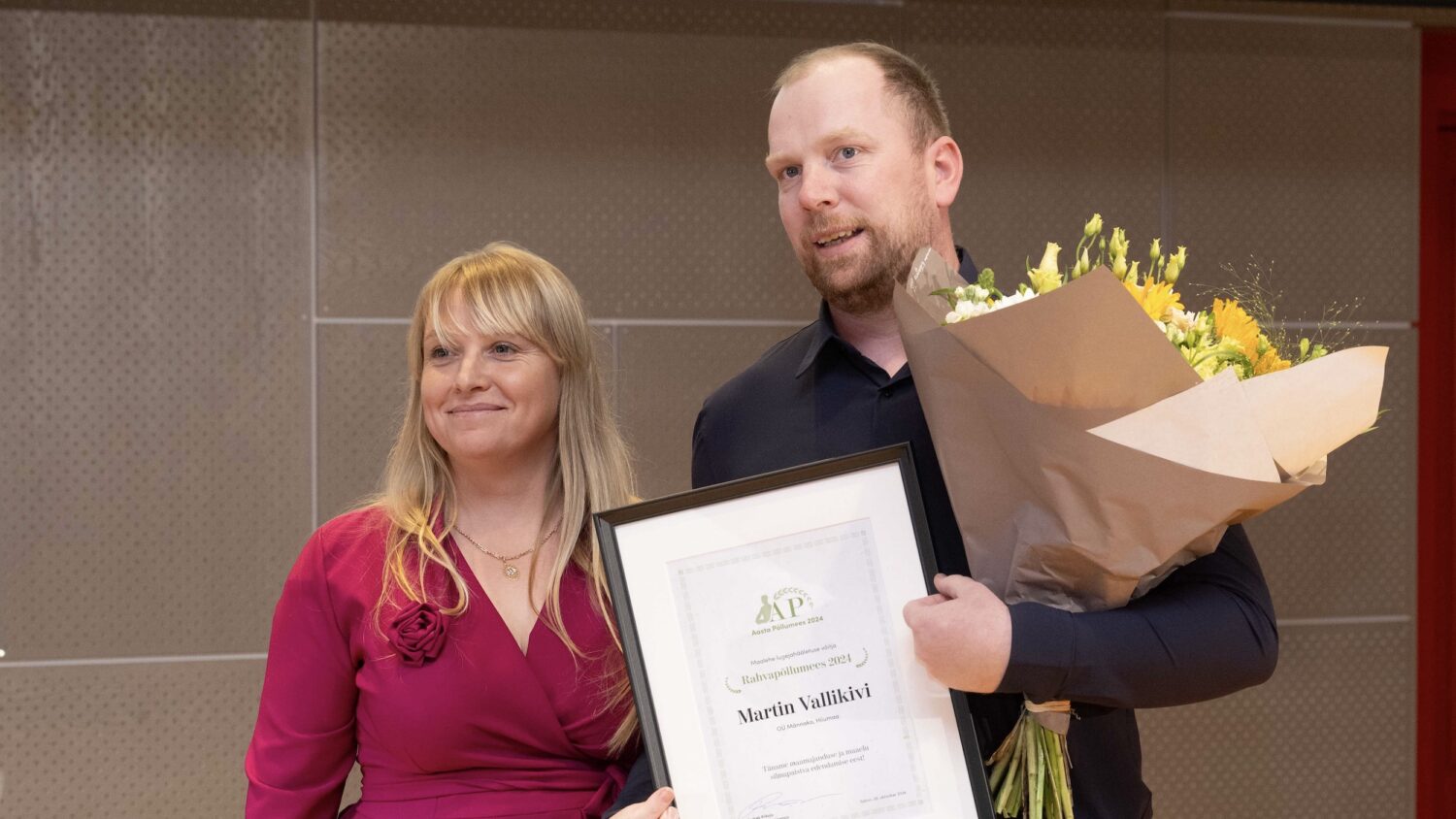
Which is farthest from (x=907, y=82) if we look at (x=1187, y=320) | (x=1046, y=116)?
(x=1046, y=116)

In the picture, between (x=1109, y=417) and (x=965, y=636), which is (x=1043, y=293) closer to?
(x=1109, y=417)

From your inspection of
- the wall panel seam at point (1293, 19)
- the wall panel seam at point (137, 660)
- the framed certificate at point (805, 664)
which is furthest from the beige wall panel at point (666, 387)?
the framed certificate at point (805, 664)

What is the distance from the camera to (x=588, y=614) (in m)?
1.96

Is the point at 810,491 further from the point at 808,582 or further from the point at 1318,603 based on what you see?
the point at 1318,603

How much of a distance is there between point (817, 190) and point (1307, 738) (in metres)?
2.84

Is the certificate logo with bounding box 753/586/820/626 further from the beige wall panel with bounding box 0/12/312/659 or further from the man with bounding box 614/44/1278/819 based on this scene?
the beige wall panel with bounding box 0/12/312/659

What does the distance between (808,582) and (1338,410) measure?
1.97ft

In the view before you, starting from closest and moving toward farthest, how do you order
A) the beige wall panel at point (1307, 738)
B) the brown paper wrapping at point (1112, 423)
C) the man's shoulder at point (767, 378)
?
the brown paper wrapping at point (1112, 423)
the man's shoulder at point (767, 378)
the beige wall panel at point (1307, 738)

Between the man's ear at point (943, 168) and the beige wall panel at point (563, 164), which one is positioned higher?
the beige wall panel at point (563, 164)

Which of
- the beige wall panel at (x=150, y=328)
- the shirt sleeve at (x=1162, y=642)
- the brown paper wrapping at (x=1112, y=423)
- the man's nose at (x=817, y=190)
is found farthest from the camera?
the beige wall panel at (x=150, y=328)

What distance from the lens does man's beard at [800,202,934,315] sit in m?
1.65

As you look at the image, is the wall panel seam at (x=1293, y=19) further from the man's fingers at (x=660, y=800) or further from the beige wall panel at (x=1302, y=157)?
the man's fingers at (x=660, y=800)

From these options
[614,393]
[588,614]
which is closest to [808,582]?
[588,614]

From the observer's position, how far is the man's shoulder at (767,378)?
Result: 5.96 ft
